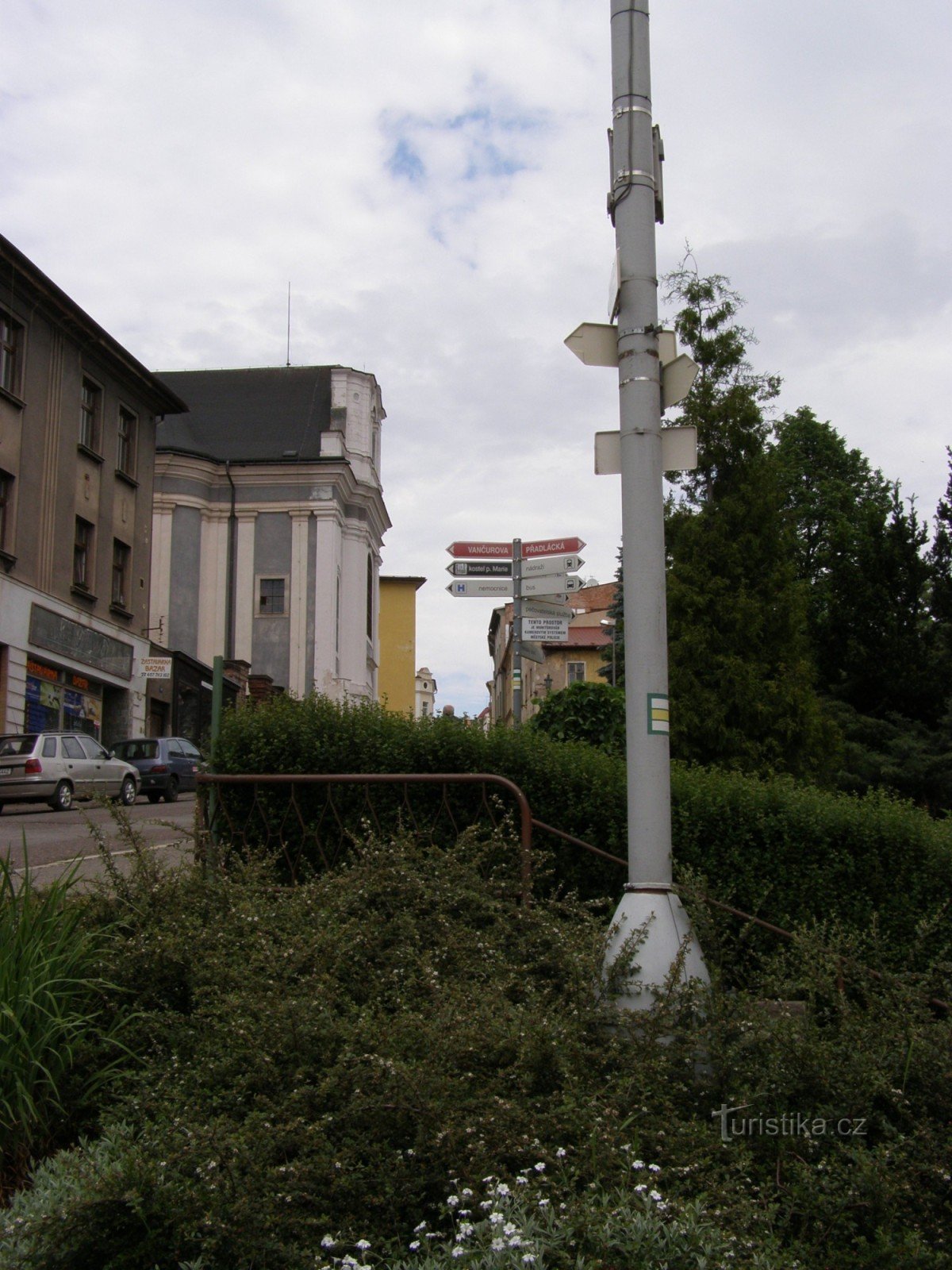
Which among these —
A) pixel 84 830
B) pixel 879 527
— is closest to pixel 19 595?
pixel 84 830

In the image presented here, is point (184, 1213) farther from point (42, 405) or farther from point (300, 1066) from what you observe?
point (42, 405)

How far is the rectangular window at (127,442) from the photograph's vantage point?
34.0m

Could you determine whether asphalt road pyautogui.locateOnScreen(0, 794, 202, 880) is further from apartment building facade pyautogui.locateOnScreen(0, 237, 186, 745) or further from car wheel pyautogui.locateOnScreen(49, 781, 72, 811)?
apartment building facade pyautogui.locateOnScreen(0, 237, 186, 745)

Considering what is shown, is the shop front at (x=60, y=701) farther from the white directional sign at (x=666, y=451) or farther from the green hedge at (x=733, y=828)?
the white directional sign at (x=666, y=451)

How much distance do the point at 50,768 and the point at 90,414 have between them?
497 inches

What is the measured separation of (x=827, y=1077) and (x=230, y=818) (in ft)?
13.5

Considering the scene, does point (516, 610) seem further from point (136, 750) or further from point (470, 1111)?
point (136, 750)

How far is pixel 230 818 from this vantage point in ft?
24.1

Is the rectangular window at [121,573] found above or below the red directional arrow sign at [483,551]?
above

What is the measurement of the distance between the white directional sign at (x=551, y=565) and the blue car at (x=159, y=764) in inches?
722

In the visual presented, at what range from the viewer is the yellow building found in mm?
78375

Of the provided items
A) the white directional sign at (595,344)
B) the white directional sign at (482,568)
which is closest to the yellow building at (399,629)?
the white directional sign at (482,568)

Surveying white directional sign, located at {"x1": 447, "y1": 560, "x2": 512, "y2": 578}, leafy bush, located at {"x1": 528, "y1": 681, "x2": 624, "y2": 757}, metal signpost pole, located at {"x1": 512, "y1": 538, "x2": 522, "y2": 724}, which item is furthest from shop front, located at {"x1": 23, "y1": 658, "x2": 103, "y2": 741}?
leafy bush, located at {"x1": 528, "y1": 681, "x2": 624, "y2": 757}

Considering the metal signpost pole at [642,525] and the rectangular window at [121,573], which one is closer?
the metal signpost pole at [642,525]
